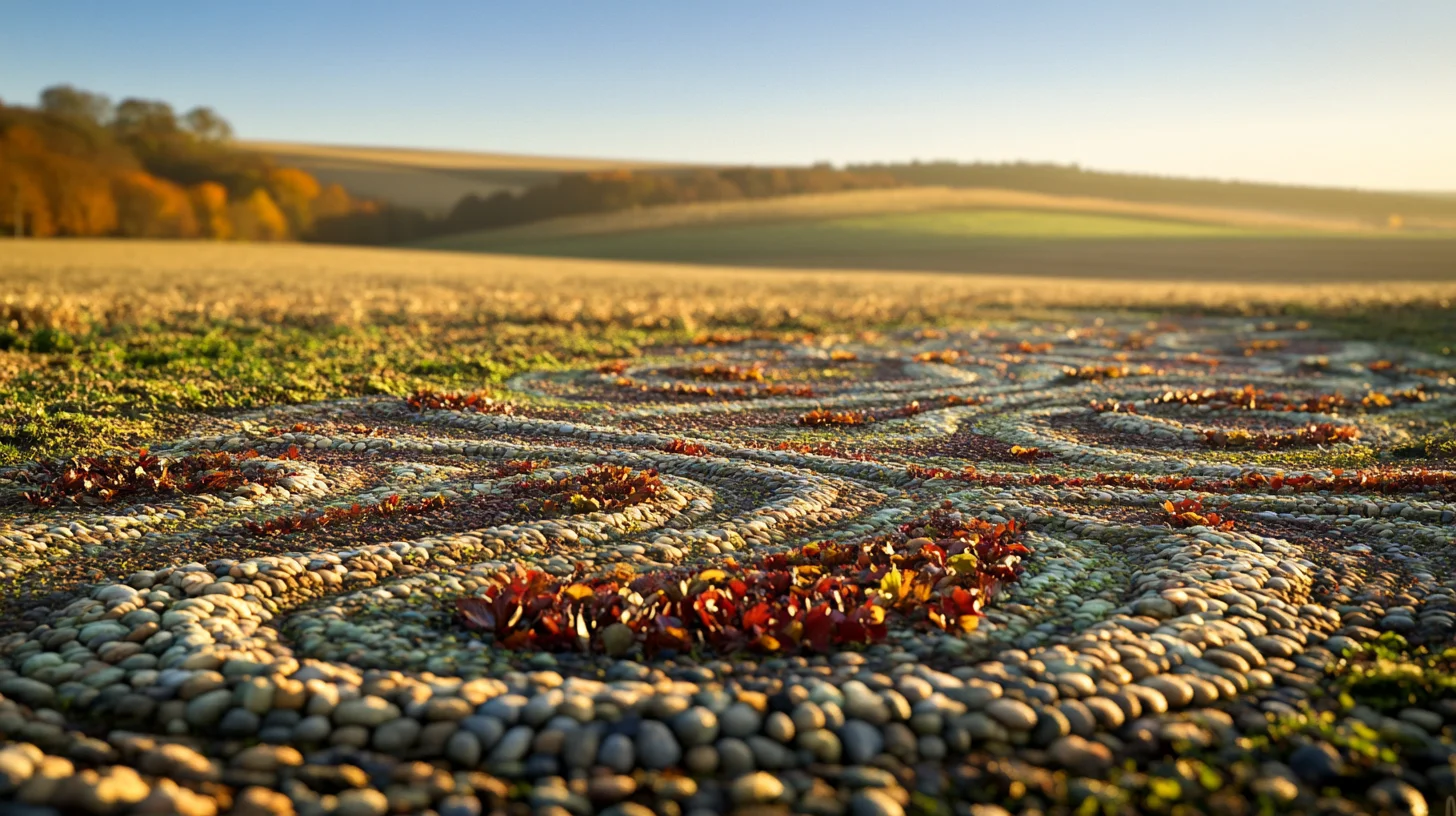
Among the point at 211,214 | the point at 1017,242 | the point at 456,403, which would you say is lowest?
the point at 456,403

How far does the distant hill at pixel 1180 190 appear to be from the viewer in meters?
141

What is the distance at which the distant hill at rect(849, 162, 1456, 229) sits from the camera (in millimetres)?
141250

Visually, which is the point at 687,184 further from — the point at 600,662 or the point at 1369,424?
the point at 600,662

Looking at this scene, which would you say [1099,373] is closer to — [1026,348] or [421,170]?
[1026,348]

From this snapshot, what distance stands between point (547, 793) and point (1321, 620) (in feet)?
21.0

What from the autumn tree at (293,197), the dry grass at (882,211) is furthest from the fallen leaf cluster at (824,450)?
the autumn tree at (293,197)

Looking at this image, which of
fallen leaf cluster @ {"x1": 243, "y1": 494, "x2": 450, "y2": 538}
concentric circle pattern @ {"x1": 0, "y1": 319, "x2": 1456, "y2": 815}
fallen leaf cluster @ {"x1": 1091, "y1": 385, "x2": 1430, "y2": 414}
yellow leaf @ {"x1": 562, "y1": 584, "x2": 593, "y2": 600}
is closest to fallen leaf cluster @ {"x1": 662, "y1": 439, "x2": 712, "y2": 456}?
concentric circle pattern @ {"x1": 0, "y1": 319, "x2": 1456, "y2": 815}

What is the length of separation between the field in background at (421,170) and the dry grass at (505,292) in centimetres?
4167

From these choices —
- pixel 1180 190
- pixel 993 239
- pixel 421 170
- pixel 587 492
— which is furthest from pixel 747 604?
pixel 1180 190

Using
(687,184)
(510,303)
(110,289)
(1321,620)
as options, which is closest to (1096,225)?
(687,184)

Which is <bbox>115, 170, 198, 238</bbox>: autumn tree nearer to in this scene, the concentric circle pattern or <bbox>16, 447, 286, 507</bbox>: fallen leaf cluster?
the concentric circle pattern

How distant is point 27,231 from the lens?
294ft

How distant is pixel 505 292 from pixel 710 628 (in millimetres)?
43296

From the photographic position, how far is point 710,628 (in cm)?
755
